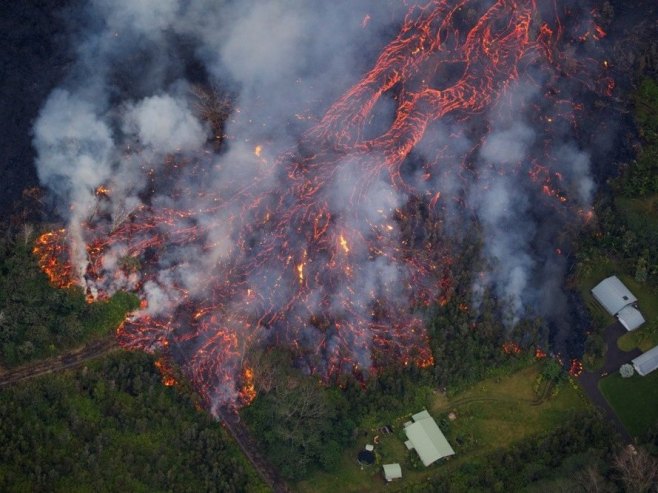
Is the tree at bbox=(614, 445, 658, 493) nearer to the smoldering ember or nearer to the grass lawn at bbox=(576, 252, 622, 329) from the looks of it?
the smoldering ember

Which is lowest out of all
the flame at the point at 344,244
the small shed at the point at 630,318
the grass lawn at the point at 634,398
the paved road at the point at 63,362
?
the grass lawn at the point at 634,398

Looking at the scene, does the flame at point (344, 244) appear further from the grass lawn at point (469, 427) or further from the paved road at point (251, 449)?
the paved road at point (251, 449)

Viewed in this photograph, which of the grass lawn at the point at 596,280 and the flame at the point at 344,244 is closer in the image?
the flame at the point at 344,244

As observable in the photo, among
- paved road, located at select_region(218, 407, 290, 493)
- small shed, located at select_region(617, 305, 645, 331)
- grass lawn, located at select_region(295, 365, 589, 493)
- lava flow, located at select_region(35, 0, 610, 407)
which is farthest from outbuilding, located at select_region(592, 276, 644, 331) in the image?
paved road, located at select_region(218, 407, 290, 493)

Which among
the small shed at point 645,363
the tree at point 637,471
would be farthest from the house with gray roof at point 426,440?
the small shed at point 645,363

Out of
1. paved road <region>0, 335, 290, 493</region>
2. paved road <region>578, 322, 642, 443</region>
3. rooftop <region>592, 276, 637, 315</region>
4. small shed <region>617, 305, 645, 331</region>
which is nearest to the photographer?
paved road <region>0, 335, 290, 493</region>

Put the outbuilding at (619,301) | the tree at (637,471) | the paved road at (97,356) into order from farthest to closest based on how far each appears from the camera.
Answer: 1. the outbuilding at (619,301)
2. the paved road at (97,356)
3. the tree at (637,471)

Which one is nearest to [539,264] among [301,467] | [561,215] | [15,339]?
[561,215]
